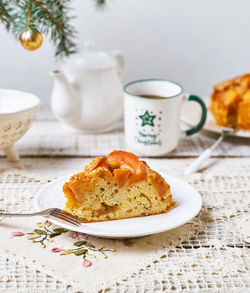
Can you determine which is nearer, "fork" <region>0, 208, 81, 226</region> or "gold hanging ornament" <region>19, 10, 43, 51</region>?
"fork" <region>0, 208, 81, 226</region>

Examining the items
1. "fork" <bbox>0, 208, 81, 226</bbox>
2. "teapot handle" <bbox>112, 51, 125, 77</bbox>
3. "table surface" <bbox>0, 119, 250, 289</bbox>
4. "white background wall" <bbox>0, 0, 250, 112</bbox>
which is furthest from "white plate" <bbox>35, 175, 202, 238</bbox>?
"white background wall" <bbox>0, 0, 250, 112</bbox>

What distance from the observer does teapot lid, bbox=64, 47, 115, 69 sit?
1.77 metres

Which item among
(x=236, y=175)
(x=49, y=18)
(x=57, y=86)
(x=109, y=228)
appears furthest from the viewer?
(x=57, y=86)

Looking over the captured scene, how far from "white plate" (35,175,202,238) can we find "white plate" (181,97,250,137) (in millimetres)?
547

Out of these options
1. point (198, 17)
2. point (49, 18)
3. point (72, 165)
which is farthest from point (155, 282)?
point (198, 17)

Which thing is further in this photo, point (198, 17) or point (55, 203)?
point (198, 17)

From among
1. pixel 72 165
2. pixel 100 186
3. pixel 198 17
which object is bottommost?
pixel 72 165

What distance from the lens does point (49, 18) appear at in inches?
53.2

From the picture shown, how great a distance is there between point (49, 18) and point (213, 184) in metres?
0.72

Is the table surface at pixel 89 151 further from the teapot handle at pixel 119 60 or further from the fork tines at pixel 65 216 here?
the fork tines at pixel 65 216

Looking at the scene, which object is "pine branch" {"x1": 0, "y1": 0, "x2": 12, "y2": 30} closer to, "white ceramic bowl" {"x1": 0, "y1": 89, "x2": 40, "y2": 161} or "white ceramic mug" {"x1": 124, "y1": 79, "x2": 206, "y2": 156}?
"white ceramic bowl" {"x1": 0, "y1": 89, "x2": 40, "y2": 161}

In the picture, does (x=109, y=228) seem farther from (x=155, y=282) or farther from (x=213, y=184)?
(x=213, y=184)

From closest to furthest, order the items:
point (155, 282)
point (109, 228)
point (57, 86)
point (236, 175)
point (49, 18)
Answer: point (155, 282) < point (109, 228) < point (49, 18) < point (236, 175) < point (57, 86)

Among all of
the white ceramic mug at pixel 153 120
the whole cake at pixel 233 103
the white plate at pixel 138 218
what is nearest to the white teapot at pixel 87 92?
the white ceramic mug at pixel 153 120
